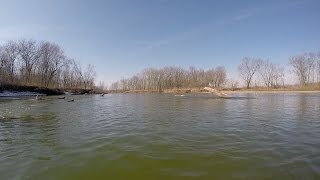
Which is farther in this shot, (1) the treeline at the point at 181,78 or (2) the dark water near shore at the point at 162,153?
(1) the treeline at the point at 181,78

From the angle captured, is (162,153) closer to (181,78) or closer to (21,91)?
(21,91)

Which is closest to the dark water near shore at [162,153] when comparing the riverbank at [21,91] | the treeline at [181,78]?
the riverbank at [21,91]

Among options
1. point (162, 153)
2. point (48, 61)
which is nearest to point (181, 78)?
point (48, 61)

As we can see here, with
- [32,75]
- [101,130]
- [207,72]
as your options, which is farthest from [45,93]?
[207,72]

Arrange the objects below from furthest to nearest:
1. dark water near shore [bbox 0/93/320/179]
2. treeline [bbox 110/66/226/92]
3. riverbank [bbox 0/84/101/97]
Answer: treeline [bbox 110/66/226/92] → riverbank [bbox 0/84/101/97] → dark water near shore [bbox 0/93/320/179]

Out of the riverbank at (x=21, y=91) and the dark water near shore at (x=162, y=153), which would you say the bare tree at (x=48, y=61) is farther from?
the dark water near shore at (x=162, y=153)

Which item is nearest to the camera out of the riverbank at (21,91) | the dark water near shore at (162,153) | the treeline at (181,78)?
the dark water near shore at (162,153)

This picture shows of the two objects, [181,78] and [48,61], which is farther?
[181,78]

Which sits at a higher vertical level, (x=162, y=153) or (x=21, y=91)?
(x=21, y=91)

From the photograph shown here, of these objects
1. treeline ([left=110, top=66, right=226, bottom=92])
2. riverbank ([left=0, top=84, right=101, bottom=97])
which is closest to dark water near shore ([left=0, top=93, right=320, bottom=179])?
riverbank ([left=0, top=84, right=101, bottom=97])

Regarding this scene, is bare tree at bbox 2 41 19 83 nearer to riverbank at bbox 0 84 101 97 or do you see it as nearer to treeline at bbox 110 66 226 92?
riverbank at bbox 0 84 101 97

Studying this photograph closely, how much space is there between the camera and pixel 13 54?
270 ft

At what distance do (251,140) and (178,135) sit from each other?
2867mm

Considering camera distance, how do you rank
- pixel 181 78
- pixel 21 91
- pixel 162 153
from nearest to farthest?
pixel 162 153
pixel 21 91
pixel 181 78
